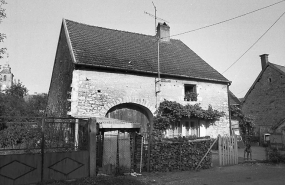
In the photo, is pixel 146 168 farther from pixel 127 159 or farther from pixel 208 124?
pixel 208 124

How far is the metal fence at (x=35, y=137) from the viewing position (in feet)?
22.9

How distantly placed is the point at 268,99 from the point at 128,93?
635 inches

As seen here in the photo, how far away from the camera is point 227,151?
9961 millimetres

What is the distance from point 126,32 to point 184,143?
1128 cm

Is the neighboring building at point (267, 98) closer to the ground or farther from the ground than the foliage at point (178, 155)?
farther from the ground

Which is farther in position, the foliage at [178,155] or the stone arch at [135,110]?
the stone arch at [135,110]

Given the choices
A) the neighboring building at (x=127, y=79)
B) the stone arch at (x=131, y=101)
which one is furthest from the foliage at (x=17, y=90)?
the stone arch at (x=131, y=101)

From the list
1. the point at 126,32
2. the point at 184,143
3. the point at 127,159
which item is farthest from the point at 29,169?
the point at 126,32

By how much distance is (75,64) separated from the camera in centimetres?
1157

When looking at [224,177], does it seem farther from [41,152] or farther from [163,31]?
[163,31]

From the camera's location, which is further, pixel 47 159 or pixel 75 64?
pixel 75 64

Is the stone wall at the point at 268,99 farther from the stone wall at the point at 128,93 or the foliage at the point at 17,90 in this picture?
the foliage at the point at 17,90

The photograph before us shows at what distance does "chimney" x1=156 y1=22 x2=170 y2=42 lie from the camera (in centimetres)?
1794

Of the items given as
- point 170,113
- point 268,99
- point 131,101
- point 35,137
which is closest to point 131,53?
point 131,101
